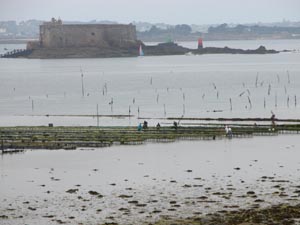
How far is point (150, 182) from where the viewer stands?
31.2 meters

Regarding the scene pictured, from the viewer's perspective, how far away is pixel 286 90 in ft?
278

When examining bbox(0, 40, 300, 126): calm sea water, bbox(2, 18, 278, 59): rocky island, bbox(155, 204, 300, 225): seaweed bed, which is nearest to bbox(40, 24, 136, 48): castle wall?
bbox(2, 18, 278, 59): rocky island

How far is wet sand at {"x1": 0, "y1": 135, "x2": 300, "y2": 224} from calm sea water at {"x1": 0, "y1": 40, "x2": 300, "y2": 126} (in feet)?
49.0

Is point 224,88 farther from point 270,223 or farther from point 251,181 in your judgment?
point 270,223

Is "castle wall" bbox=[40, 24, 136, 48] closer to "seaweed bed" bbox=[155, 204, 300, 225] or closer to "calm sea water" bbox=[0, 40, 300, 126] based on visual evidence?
"calm sea water" bbox=[0, 40, 300, 126]

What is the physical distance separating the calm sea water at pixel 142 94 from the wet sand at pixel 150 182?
588 inches

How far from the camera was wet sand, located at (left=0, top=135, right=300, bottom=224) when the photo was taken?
85.5 ft

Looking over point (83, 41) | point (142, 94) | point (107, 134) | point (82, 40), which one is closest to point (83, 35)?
point (82, 40)

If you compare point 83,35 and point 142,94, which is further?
point 83,35

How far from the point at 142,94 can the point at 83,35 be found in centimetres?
8499

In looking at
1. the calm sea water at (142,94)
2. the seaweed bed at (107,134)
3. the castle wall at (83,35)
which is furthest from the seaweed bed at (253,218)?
the castle wall at (83,35)

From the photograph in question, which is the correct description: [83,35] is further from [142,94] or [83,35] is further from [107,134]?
[107,134]

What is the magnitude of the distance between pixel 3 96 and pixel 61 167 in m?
53.8

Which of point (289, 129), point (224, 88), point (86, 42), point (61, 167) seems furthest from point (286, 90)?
point (86, 42)
